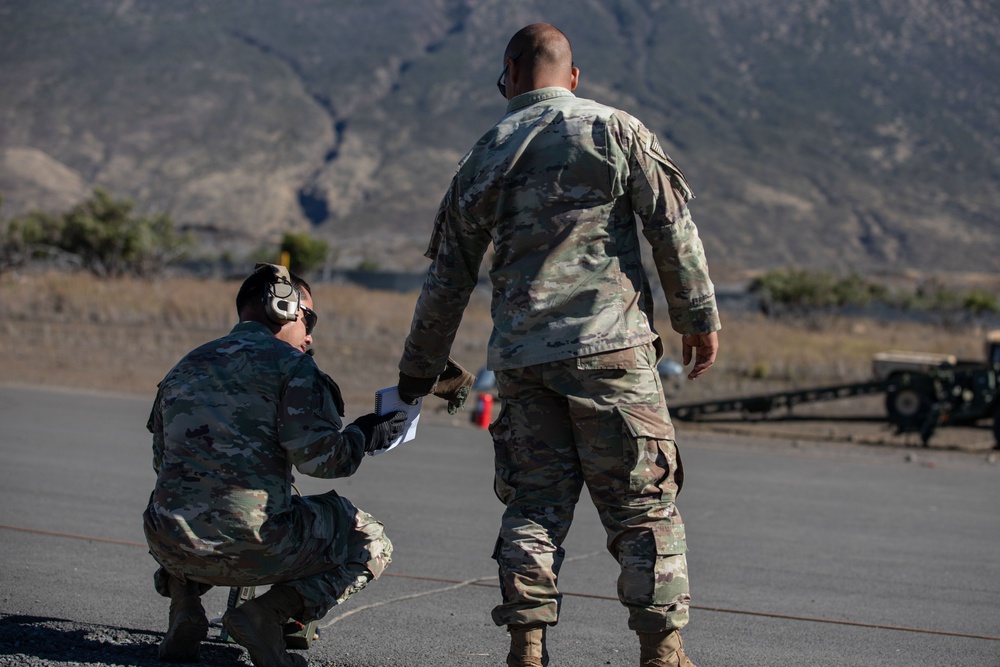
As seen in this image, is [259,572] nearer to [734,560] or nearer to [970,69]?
[734,560]

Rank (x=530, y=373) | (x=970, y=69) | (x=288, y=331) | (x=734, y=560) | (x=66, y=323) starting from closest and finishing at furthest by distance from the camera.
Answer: (x=530, y=373), (x=288, y=331), (x=734, y=560), (x=66, y=323), (x=970, y=69)

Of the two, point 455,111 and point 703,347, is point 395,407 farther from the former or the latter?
point 455,111

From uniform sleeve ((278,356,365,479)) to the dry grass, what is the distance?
11.4m

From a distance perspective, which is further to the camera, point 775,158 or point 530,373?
point 775,158

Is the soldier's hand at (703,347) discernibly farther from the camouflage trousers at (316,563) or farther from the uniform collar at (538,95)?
the camouflage trousers at (316,563)

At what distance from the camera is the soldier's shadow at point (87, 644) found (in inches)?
156

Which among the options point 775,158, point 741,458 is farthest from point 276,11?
point 741,458

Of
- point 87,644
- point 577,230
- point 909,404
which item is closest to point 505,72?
point 577,230

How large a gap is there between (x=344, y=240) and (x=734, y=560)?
8929cm

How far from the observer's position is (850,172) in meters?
117

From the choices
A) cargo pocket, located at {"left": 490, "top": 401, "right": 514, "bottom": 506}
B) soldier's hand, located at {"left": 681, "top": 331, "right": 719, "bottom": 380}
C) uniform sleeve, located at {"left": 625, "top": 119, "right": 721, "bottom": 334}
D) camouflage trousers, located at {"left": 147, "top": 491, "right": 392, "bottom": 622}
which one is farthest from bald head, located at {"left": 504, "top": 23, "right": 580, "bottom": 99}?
camouflage trousers, located at {"left": 147, "top": 491, "right": 392, "bottom": 622}

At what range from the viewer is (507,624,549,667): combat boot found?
144 inches

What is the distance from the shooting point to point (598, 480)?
3744 mm

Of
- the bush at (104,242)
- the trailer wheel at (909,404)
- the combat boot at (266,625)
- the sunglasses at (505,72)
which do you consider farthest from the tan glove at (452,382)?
the bush at (104,242)
